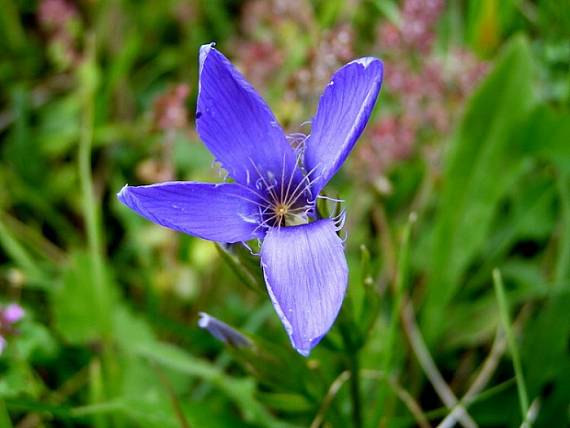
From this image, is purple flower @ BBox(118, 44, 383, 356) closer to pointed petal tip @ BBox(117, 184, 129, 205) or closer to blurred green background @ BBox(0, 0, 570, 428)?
pointed petal tip @ BBox(117, 184, 129, 205)

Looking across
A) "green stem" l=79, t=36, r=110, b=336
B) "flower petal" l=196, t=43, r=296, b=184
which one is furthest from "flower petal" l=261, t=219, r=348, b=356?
"green stem" l=79, t=36, r=110, b=336

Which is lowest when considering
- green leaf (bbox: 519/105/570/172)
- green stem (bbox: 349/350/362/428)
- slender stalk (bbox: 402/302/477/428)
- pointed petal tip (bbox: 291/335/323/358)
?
slender stalk (bbox: 402/302/477/428)

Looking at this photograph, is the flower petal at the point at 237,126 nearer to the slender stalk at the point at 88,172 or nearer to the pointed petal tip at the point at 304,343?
the pointed petal tip at the point at 304,343

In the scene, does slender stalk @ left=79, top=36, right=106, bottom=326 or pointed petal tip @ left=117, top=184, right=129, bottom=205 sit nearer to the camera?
pointed petal tip @ left=117, top=184, right=129, bottom=205

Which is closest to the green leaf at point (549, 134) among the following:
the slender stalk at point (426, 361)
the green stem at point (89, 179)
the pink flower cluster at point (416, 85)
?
the pink flower cluster at point (416, 85)

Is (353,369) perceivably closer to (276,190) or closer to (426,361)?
(276,190)

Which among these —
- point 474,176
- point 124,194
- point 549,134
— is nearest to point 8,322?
point 124,194
